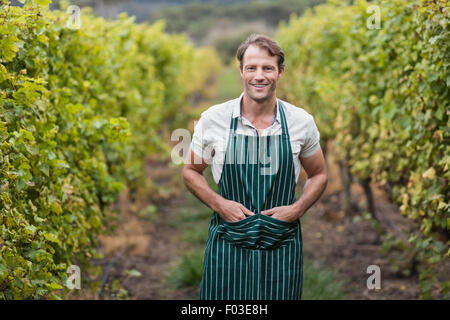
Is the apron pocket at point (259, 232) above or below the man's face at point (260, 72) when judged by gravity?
below

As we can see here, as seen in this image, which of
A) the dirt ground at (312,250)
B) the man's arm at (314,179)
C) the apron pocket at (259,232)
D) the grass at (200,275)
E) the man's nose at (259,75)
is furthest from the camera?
the dirt ground at (312,250)

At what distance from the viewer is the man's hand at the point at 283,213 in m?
2.88

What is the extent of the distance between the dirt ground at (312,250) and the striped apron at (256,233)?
2.08m

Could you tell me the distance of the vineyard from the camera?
3.03 m

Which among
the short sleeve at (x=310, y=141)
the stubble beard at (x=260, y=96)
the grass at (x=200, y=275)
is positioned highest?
the stubble beard at (x=260, y=96)

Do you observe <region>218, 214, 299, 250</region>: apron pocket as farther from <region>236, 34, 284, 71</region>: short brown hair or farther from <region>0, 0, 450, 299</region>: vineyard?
<region>0, 0, 450, 299</region>: vineyard

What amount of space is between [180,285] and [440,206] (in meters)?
2.83

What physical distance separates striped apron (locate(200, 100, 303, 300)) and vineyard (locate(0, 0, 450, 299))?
0.91 metres

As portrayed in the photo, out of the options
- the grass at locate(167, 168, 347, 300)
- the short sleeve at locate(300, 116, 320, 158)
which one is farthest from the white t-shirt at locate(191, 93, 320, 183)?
the grass at locate(167, 168, 347, 300)

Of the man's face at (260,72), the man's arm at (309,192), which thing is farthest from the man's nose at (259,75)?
the man's arm at (309,192)

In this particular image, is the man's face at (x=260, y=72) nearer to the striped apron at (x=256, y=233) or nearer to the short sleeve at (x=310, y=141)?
the striped apron at (x=256, y=233)

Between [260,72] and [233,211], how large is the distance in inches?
28.2
